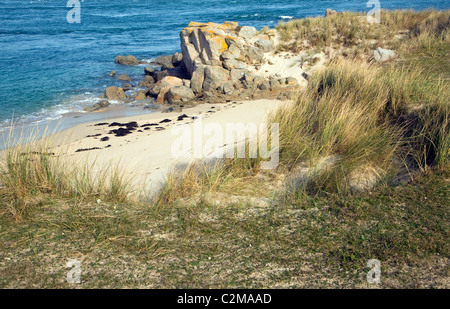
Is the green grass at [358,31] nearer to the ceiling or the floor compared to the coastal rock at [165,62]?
nearer to the ceiling

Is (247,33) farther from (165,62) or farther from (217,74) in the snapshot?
(165,62)

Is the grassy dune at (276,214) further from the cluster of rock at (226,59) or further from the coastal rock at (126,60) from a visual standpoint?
the coastal rock at (126,60)

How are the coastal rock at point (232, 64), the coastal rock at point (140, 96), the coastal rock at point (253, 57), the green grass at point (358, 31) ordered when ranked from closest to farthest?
1. the green grass at point (358, 31)
2. the coastal rock at point (232, 64)
3. the coastal rock at point (140, 96)
4. the coastal rock at point (253, 57)

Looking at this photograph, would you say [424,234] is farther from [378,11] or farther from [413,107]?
[378,11]

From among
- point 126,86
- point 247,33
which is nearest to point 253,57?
point 247,33

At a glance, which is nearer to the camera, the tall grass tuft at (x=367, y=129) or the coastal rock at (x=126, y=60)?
the tall grass tuft at (x=367, y=129)

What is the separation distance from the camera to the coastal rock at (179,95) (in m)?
14.3

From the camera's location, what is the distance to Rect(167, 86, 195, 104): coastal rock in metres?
14.3

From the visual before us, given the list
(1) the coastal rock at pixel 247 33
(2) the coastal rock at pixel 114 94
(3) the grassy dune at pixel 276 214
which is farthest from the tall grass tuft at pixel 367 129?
(2) the coastal rock at pixel 114 94

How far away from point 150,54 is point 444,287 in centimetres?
2251

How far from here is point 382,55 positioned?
13.7m

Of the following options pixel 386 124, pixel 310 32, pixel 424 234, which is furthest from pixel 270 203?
pixel 310 32

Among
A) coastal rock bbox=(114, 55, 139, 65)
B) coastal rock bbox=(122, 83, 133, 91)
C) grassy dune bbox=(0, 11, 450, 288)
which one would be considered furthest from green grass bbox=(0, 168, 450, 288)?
coastal rock bbox=(114, 55, 139, 65)

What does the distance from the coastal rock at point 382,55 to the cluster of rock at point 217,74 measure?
2.78 meters
